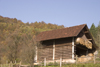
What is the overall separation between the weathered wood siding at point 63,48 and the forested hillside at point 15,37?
4701mm

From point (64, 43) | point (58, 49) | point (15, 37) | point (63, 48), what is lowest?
point (58, 49)

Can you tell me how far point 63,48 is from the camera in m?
23.7

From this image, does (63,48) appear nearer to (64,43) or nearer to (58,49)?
(64,43)

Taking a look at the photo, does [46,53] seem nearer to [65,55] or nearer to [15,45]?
[65,55]

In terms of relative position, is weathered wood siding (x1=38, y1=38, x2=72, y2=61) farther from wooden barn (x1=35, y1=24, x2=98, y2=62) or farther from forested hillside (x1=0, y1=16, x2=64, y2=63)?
forested hillside (x1=0, y1=16, x2=64, y2=63)

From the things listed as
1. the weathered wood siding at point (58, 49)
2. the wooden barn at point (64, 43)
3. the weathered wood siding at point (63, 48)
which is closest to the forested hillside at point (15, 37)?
the weathered wood siding at point (58, 49)

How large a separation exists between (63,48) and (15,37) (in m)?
11.4

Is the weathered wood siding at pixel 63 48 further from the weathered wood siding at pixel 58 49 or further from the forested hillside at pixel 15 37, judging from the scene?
the forested hillside at pixel 15 37

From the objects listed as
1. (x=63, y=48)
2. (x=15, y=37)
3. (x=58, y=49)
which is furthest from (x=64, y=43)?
(x=15, y=37)

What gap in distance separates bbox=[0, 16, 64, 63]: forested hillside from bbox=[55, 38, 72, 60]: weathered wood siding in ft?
15.4

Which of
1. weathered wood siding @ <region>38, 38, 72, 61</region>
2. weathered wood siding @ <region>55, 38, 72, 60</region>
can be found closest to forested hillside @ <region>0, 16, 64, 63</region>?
weathered wood siding @ <region>38, 38, 72, 61</region>

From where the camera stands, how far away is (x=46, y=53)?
85.2 ft

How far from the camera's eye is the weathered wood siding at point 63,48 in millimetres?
22922

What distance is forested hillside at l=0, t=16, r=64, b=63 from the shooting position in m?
21.4
